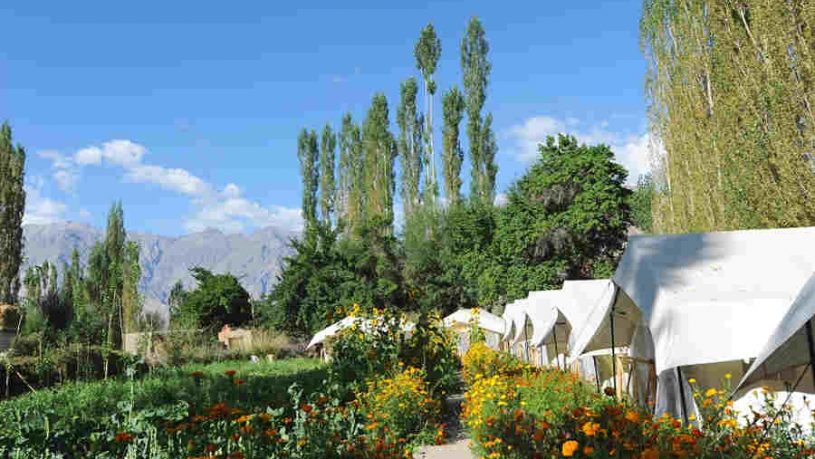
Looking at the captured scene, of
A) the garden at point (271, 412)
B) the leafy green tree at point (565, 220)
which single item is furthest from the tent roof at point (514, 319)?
the garden at point (271, 412)

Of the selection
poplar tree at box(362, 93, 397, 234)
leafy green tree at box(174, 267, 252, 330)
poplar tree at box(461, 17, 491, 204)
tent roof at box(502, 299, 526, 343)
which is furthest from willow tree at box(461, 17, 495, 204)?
leafy green tree at box(174, 267, 252, 330)

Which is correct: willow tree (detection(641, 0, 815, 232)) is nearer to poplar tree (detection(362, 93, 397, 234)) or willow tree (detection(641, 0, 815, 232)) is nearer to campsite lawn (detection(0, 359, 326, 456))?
campsite lawn (detection(0, 359, 326, 456))

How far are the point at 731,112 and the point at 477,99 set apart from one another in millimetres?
21867

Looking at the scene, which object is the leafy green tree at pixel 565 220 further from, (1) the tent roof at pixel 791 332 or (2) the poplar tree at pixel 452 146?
(1) the tent roof at pixel 791 332

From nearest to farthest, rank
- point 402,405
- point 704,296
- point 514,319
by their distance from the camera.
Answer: point 704,296, point 402,405, point 514,319

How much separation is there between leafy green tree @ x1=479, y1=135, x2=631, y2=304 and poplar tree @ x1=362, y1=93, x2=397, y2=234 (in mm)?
11222

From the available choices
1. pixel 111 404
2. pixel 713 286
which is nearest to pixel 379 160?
pixel 111 404

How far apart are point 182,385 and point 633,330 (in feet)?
25.6

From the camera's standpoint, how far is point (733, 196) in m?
13.9

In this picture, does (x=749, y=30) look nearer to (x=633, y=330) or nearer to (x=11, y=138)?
(x=633, y=330)

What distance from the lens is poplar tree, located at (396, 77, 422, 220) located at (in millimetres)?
37094

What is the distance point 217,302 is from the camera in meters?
37.0

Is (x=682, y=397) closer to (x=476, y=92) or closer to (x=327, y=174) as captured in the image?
(x=476, y=92)

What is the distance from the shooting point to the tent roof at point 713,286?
6.61m
